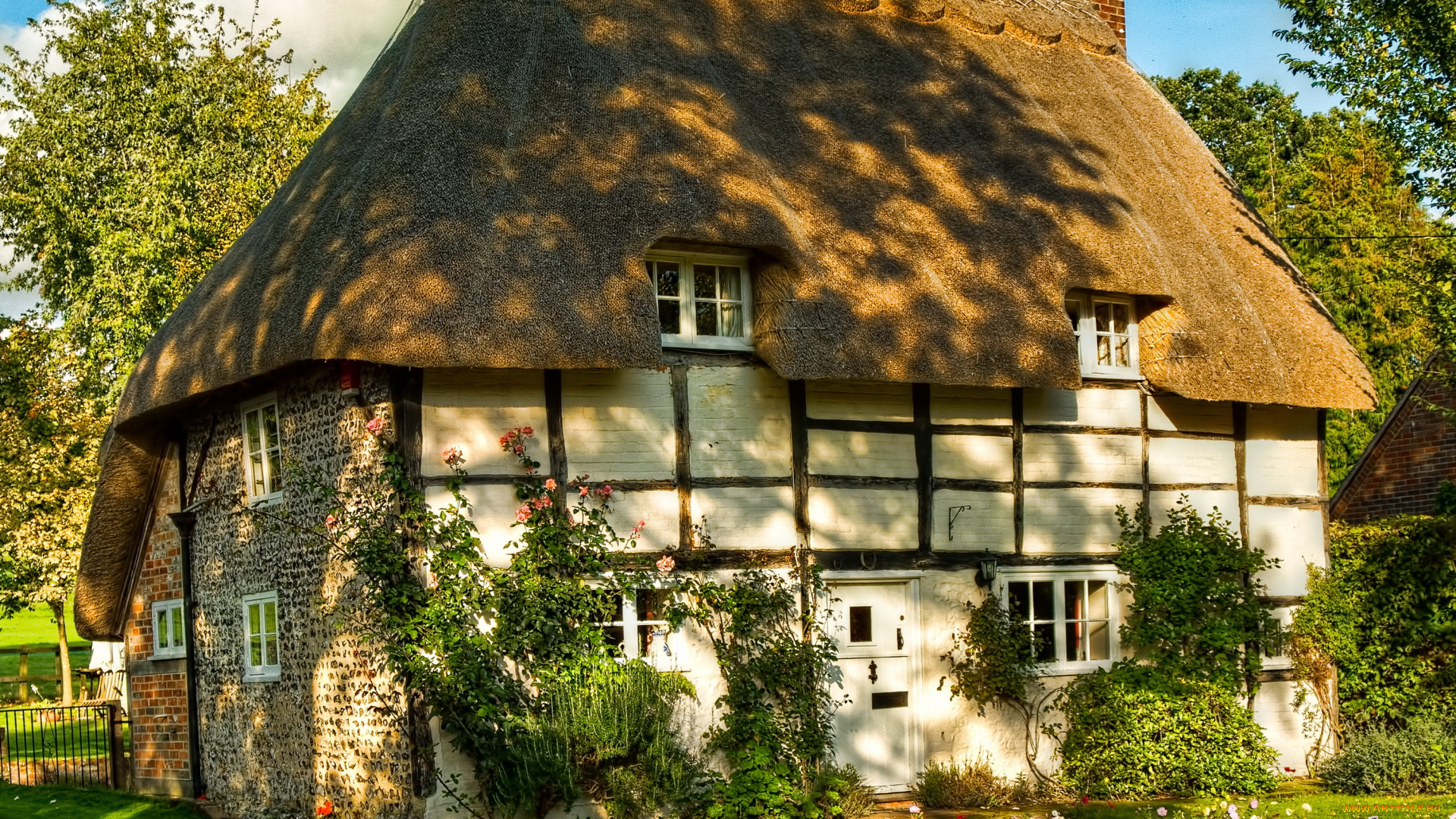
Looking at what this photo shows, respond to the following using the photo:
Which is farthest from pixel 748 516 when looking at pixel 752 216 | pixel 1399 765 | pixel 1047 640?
pixel 1399 765

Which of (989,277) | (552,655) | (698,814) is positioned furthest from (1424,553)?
(552,655)

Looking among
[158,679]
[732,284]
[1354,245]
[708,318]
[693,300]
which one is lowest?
Answer: [158,679]

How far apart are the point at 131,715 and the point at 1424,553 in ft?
42.8

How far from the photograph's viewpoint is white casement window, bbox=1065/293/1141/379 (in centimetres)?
1378

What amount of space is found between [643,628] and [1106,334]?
5.51m

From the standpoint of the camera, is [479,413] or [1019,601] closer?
[479,413]

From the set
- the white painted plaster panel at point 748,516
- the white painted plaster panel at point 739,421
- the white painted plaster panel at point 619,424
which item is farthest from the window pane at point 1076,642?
the white painted plaster panel at point 619,424

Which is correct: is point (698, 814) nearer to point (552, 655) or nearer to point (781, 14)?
point (552, 655)

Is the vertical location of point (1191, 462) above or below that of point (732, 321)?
below

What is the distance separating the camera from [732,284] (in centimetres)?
1210

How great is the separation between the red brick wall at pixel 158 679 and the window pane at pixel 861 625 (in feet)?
21.8

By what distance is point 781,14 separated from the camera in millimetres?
14570

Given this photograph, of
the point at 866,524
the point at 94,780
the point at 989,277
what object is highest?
the point at 989,277

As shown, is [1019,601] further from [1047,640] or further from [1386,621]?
[1386,621]
